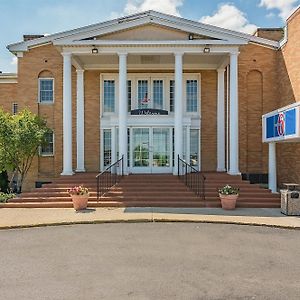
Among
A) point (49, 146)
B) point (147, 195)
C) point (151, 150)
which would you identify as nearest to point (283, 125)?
point (147, 195)

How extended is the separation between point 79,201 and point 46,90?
9264mm

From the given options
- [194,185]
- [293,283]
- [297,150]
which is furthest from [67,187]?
[293,283]

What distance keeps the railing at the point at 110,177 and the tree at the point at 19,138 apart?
4.09 meters

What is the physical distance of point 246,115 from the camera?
21.6 metres

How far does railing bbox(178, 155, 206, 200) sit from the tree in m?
7.23

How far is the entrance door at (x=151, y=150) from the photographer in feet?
68.0

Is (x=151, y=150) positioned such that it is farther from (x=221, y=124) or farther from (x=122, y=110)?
(x=221, y=124)

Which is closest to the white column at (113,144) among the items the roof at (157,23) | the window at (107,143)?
the window at (107,143)

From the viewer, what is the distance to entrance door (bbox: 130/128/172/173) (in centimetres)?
2072

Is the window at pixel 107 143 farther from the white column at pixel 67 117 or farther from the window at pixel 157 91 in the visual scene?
the white column at pixel 67 117

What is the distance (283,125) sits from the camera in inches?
625

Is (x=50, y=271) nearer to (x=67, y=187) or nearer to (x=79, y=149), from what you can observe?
(x=67, y=187)

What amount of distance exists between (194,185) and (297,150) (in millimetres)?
5306

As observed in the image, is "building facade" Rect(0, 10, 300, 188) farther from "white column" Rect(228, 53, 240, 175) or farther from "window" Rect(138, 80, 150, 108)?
"white column" Rect(228, 53, 240, 175)
